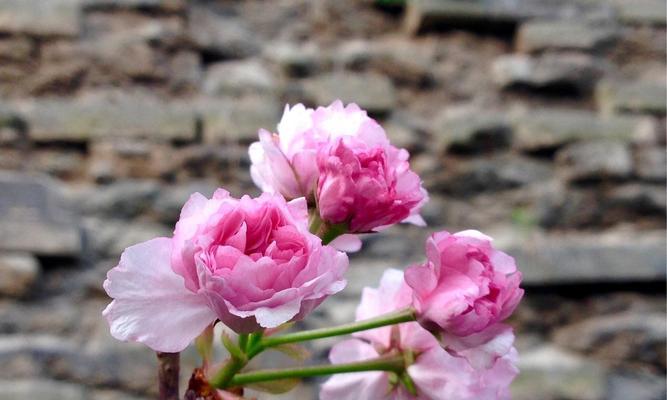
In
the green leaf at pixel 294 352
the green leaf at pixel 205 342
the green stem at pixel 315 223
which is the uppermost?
the green stem at pixel 315 223

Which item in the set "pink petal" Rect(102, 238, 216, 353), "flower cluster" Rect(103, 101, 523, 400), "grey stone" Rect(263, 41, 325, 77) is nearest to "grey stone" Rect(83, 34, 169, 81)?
"grey stone" Rect(263, 41, 325, 77)

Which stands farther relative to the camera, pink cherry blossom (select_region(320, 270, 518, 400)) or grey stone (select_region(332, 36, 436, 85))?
grey stone (select_region(332, 36, 436, 85))

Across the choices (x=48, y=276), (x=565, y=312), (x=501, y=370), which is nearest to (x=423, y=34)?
(x=565, y=312)

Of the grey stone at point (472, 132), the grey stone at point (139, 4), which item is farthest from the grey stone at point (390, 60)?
the grey stone at point (139, 4)

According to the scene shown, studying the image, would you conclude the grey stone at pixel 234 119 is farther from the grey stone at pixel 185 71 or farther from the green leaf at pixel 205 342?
the green leaf at pixel 205 342

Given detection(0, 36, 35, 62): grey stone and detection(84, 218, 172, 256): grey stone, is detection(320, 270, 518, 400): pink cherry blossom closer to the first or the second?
detection(84, 218, 172, 256): grey stone

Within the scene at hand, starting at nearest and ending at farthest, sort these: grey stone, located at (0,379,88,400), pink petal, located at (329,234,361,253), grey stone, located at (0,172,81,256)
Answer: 1. pink petal, located at (329,234,361,253)
2. grey stone, located at (0,379,88,400)
3. grey stone, located at (0,172,81,256)

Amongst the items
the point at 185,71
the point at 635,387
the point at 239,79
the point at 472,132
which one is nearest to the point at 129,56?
the point at 185,71
